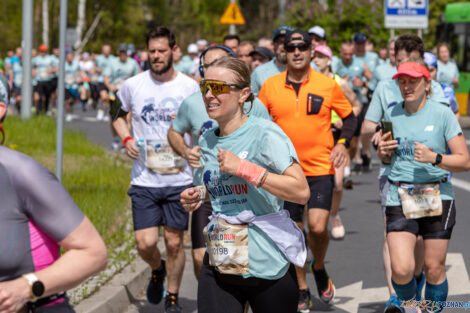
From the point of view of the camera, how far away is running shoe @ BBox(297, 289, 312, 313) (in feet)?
22.8

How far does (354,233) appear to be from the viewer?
10.3 metres

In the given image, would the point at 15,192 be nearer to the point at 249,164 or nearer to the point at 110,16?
the point at 249,164

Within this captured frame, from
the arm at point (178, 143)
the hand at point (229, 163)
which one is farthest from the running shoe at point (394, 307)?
the hand at point (229, 163)

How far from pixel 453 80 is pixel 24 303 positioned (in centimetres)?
1482

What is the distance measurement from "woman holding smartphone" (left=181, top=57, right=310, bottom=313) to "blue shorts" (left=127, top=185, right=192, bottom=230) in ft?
8.02

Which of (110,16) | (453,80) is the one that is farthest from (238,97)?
(110,16)

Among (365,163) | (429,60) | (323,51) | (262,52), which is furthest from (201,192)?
(365,163)

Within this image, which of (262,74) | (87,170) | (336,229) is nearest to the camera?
(262,74)

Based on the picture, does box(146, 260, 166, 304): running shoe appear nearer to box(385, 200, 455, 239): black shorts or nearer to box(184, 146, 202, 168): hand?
box(184, 146, 202, 168): hand

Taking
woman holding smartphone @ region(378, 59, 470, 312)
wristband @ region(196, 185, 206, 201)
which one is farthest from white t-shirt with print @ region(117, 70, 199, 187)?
wristband @ region(196, 185, 206, 201)

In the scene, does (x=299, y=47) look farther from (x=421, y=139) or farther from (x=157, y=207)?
(x=157, y=207)

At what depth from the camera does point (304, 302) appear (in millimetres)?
6961

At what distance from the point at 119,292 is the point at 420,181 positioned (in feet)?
7.77

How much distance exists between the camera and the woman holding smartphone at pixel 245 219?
4320 mm
